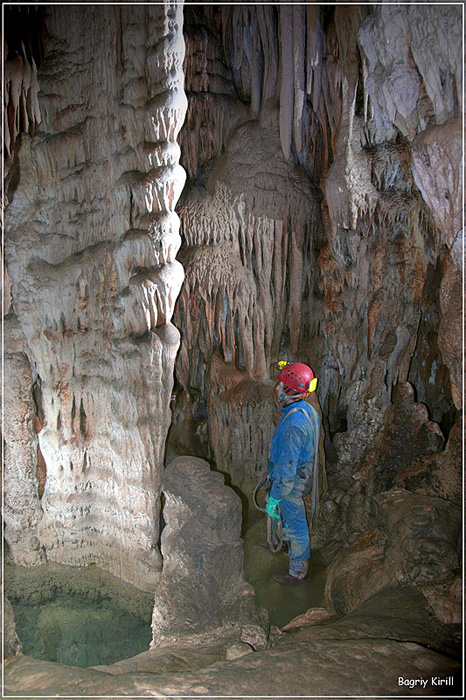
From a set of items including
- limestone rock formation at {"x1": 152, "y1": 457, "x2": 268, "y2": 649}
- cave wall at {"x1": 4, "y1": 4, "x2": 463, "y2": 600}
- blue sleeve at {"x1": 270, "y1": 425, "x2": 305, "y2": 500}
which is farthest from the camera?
blue sleeve at {"x1": 270, "y1": 425, "x2": 305, "y2": 500}

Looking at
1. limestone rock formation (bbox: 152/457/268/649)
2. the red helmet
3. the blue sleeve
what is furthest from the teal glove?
the red helmet

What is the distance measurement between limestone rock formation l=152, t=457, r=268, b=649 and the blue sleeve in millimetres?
401

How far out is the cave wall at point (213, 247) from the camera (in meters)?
3.03

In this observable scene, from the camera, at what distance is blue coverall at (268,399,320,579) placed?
3.14 m

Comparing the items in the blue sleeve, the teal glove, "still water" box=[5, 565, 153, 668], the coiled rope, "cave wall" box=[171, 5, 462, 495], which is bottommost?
"still water" box=[5, 565, 153, 668]

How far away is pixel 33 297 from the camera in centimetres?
353

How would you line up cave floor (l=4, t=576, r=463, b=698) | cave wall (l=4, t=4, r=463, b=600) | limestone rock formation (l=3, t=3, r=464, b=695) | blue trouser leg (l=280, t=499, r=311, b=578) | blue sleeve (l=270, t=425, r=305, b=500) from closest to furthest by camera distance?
cave floor (l=4, t=576, r=463, b=698) < limestone rock formation (l=3, t=3, r=464, b=695) < cave wall (l=4, t=4, r=463, b=600) < blue sleeve (l=270, t=425, r=305, b=500) < blue trouser leg (l=280, t=499, r=311, b=578)

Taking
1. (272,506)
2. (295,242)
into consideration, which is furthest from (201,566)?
(295,242)

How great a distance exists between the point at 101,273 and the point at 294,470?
178cm

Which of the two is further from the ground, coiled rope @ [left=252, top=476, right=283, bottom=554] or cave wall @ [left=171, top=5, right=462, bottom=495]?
cave wall @ [left=171, top=5, right=462, bottom=495]

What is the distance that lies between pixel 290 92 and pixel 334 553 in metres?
3.56

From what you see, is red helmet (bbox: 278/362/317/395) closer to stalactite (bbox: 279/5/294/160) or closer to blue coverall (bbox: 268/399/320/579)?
blue coverall (bbox: 268/399/320/579)

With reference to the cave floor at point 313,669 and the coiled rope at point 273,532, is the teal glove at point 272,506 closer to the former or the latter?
the coiled rope at point 273,532

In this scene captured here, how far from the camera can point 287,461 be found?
10.3 feet
